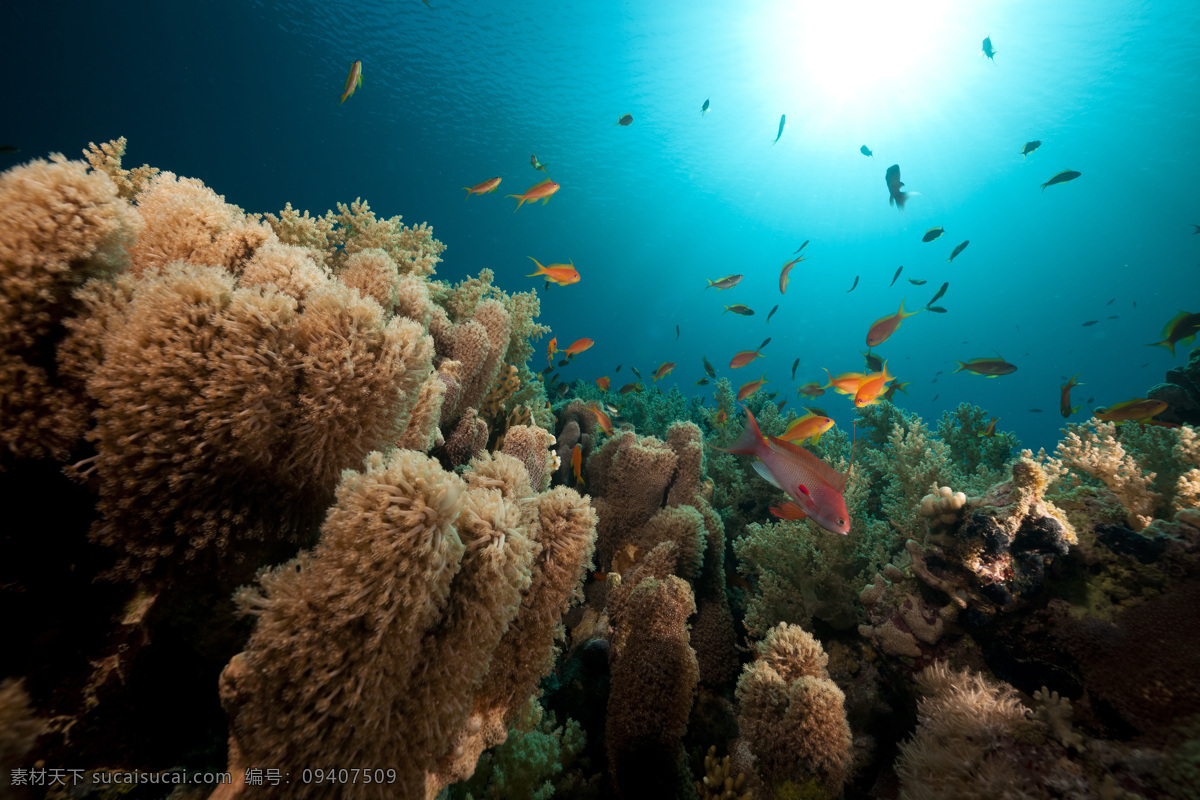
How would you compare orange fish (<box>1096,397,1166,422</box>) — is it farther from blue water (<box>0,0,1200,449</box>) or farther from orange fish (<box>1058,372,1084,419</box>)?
blue water (<box>0,0,1200,449</box>)

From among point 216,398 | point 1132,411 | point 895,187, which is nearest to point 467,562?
point 216,398

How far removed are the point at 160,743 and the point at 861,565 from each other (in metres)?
4.97

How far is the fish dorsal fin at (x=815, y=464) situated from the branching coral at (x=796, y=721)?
3.50 ft

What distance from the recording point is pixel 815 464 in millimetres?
2566

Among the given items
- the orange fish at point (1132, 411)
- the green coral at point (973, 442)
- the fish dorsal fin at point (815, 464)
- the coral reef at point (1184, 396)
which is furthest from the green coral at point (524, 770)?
the coral reef at point (1184, 396)

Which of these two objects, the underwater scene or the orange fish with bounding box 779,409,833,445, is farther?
the orange fish with bounding box 779,409,833,445

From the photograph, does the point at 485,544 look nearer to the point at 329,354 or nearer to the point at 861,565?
the point at 329,354

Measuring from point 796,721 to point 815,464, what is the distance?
1.42m

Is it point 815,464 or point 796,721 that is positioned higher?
point 815,464

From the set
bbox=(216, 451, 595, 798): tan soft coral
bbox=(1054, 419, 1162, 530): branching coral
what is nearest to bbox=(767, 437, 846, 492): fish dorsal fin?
bbox=(216, 451, 595, 798): tan soft coral

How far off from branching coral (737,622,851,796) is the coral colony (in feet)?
0.05

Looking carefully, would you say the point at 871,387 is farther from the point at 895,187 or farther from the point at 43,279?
the point at 43,279

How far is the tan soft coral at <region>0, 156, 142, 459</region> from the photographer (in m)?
1.15

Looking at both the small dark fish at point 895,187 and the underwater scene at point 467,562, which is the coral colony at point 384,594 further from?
the small dark fish at point 895,187
